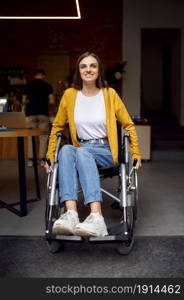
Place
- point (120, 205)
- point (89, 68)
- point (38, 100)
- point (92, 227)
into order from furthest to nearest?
point (38, 100), point (89, 68), point (120, 205), point (92, 227)

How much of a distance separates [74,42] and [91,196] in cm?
774

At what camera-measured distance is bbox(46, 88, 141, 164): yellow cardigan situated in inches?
105

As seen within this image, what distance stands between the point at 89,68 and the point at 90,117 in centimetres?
31

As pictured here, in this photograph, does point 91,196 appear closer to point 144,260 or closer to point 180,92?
point 144,260

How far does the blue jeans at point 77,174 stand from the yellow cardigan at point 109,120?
21 centimetres

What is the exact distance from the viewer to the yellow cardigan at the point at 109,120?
8.77 ft

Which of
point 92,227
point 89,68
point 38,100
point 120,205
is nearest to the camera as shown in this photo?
point 92,227

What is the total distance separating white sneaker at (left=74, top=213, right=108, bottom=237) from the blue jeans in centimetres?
11

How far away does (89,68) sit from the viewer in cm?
269

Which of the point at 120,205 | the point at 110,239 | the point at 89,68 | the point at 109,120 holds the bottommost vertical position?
the point at 110,239

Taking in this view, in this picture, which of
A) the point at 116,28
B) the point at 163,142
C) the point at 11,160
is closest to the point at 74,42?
the point at 116,28

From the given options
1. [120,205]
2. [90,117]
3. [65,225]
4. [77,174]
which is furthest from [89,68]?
[65,225]

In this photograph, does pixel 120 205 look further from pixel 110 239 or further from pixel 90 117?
pixel 90 117

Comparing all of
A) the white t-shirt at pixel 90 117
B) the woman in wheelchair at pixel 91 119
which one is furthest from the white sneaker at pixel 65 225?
the white t-shirt at pixel 90 117
